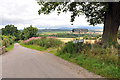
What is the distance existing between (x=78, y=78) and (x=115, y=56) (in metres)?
2.87

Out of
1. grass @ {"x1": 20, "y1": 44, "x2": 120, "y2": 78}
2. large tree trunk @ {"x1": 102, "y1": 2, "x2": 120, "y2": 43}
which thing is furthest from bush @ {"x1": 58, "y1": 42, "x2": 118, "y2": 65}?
large tree trunk @ {"x1": 102, "y1": 2, "x2": 120, "y2": 43}

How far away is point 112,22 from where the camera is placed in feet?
32.4

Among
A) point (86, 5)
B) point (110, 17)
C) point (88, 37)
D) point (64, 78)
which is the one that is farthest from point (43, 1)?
point (64, 78)

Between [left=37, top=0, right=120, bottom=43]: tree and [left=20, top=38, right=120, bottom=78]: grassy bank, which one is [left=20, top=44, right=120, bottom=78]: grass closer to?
[left=20, top=38, right=120, bottom=78]: grassy bank

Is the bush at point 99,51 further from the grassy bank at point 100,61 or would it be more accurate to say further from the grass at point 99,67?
the grass at point 99,67

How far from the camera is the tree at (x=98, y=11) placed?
9672mm

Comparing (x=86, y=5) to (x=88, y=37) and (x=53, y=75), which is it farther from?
(x=53, y=75)

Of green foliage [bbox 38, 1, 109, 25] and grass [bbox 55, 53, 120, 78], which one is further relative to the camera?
green foliage [bbox 38, 1, 109, 25]

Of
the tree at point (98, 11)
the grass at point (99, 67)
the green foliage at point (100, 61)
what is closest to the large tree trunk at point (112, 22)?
the tree at point (98, 11)

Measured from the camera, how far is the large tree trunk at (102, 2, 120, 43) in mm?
9618

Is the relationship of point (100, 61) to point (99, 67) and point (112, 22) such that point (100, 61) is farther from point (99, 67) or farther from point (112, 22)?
point (112, 22)

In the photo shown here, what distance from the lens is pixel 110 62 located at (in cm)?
617

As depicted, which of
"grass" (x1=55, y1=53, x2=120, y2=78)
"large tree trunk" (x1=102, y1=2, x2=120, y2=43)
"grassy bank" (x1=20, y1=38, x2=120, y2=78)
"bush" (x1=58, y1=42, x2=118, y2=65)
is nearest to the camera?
"grass" (x1=55, y1=53, x2=120, y2=78)

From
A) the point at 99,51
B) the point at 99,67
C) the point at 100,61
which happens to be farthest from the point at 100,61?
the point at 99,51
